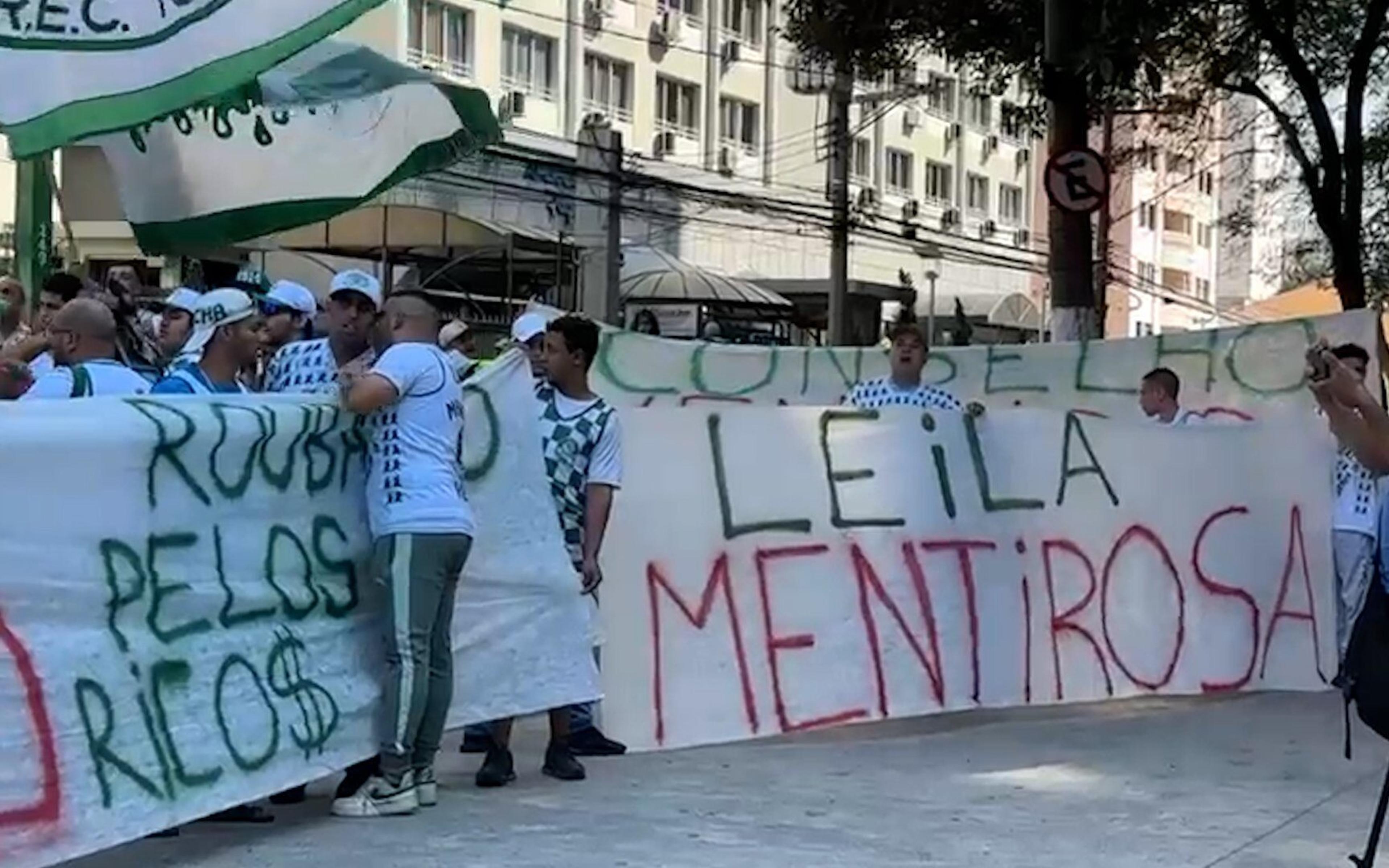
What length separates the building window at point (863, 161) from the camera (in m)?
49.1

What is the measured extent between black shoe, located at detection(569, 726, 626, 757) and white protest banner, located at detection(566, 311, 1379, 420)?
1.96 meters

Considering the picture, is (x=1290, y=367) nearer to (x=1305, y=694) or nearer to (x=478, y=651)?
(x=1305, y=694)

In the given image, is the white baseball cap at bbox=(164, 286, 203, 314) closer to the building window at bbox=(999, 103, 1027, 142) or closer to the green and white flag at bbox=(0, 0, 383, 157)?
the green and white flag at bbox=(0, 0, 383, 157)

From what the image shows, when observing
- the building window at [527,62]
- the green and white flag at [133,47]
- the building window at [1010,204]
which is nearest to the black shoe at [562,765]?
the green and white flag at [133,47]

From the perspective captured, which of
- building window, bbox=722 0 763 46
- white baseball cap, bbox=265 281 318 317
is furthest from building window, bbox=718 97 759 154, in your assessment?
white baseball cap, bbox=265 281 318 317

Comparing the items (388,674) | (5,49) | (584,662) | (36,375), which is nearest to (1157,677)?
(584,662)

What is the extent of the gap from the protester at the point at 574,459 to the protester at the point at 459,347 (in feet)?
0.97

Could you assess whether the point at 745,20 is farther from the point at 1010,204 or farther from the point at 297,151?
the point at 297,151

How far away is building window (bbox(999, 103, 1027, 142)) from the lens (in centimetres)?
1716

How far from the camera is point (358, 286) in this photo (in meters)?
6.62

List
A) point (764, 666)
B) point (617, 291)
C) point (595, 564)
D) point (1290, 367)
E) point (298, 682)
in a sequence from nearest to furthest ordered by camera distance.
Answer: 1. point (298, 682)
2. point (595, 564)
3. point (764, 666)
4. point (1290, 367)
5. point (617, 291)

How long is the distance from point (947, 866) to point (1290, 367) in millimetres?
4812

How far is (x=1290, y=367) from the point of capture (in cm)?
997

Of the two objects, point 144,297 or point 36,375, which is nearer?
point 36,375
